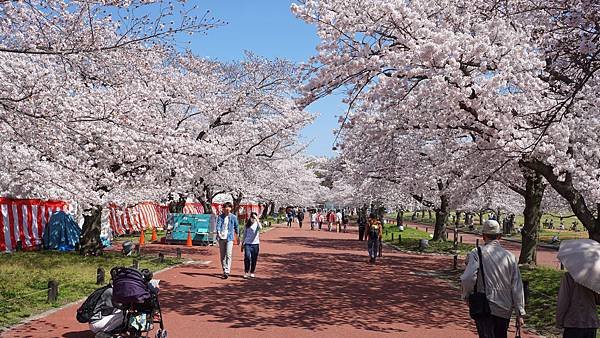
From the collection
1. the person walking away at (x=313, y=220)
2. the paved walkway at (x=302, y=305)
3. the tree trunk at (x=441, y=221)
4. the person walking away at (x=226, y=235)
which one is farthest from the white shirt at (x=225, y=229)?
the person walking away at (x=313, y=220)

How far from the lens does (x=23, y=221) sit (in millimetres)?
18844

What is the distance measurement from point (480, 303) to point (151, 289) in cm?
384

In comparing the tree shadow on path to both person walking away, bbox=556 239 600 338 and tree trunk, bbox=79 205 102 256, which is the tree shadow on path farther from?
tree trunk, bbox=79 205 102 256

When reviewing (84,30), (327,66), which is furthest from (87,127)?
(327,66)

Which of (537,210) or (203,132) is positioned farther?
(203,132)

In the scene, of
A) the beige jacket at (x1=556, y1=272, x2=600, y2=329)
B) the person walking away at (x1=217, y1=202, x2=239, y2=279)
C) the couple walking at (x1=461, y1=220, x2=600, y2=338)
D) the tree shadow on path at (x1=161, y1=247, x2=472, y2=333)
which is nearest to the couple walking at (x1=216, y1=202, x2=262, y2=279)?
the person walking away at (x1=217, y1=202, x2=239, y2=279)

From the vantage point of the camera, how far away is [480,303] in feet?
16.6

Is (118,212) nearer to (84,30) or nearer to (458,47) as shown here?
(84,30)

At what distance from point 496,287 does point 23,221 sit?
1818cm

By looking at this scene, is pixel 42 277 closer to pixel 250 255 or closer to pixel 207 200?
pixel 250 255

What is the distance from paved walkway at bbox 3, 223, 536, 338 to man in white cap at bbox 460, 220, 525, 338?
9.15 ft

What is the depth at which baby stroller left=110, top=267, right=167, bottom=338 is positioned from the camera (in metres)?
6.17

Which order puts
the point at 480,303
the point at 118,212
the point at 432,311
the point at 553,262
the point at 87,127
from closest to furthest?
the point at 480,303
the point at 432,311
the point at 87,127
the point at 553,262
the point at 118,212

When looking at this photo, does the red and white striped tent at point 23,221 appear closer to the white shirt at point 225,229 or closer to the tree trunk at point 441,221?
the white shirt at point 225,229
